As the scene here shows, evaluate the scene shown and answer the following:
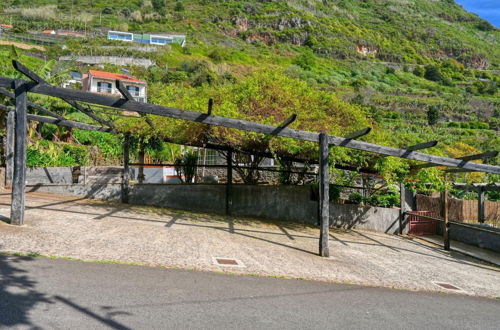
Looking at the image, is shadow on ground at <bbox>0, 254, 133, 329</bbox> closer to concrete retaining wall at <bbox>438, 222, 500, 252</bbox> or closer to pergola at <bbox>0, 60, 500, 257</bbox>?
pergola at <bbox>0, 60, 500, 257</bbox>

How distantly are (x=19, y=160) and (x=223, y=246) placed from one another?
13.3ft

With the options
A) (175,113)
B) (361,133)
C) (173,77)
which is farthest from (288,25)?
(175,113)

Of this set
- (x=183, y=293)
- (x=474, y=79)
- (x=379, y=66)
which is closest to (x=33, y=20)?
(x=379, y=66)

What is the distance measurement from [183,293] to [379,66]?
386 ft

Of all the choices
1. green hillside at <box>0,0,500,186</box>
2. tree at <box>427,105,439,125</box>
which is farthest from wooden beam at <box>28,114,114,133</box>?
tree at <box>427,105,439,125</box>


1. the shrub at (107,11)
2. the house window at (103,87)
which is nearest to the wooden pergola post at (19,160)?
the house window at (103,87)

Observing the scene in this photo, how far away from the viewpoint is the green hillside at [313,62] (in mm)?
11328

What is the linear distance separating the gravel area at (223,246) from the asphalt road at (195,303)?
0.64m

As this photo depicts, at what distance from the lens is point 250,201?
13.6 m

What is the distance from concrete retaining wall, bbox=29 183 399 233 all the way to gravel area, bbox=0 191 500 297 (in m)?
0.97

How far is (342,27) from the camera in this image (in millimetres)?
141000

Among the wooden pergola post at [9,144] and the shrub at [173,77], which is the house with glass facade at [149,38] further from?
the wooden pergola post at [9,144]

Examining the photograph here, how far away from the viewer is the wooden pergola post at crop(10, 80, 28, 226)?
25.5ft

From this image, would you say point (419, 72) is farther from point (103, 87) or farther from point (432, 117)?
point (103, 87)
